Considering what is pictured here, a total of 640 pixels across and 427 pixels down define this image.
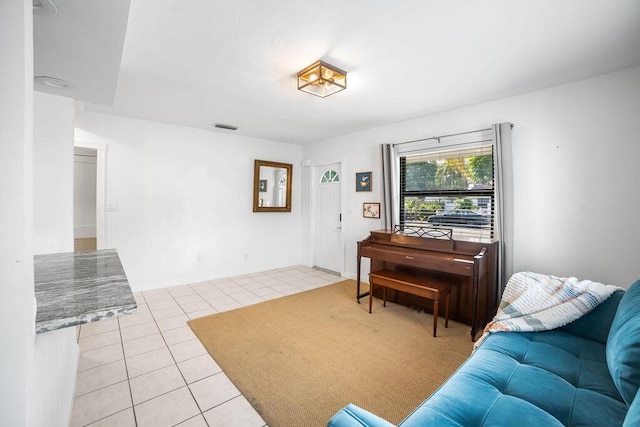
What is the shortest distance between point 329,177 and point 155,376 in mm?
3920

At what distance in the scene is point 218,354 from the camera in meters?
2.39

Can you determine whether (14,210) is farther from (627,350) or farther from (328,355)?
(328,355)

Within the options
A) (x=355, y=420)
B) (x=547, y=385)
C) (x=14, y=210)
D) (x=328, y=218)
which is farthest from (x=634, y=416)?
(x=328, y=218)

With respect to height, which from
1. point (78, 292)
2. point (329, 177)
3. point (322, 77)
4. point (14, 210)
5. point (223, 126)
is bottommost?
point (78, 292)

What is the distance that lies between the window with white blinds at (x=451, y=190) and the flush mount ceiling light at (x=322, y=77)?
68.9 inches

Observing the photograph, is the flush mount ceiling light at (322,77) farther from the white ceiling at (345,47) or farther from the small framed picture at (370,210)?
the small framed picture at (370,210)

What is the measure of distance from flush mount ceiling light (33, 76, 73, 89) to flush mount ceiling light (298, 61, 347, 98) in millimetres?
1638

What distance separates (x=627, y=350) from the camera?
3.64ft

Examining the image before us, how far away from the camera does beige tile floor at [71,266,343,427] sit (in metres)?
1.70

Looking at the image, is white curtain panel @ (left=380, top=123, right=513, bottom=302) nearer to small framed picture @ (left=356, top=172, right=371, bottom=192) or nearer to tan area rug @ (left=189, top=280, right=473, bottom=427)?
tan area rug @ (left=189, top=280, right=473, bottom=427)

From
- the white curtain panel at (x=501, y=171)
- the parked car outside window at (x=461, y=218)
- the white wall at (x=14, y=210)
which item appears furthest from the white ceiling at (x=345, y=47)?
the parked car outside window at (x=461, y=218)

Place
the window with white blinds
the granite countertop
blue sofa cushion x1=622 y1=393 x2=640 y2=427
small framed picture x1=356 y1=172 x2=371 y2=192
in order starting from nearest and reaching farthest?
blue sofa cushion x1=622 y1=393 x2=640 y2=427 < the granite countertop < the window with white blinds < small framed picture x1=356 y1=172 x2=371 y2=192

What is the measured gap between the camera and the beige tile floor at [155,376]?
170 centimetres

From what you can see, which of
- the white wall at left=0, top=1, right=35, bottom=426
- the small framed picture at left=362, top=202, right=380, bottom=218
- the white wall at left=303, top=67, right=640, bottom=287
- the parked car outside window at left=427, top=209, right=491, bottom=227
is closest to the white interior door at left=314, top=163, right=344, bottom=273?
the small framed picture at left=362, top=202, right=380, bottom=218
